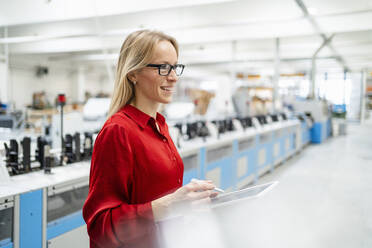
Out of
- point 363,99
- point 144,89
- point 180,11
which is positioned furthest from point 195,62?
point 144,89

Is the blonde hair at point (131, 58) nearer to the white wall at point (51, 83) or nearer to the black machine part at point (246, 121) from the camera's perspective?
the black machine part at point (246, 121)

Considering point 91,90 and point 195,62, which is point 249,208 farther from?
point 91,90

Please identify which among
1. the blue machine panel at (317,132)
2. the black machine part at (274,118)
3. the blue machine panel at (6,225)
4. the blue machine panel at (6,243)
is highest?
the black machine part at (274,118)

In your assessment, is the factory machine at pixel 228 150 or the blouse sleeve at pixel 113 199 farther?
the factory machine at pixel 228 150

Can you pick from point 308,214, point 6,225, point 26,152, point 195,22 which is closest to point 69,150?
point 26,152

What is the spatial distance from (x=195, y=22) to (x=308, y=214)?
494cm

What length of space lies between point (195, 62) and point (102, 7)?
819 centimetres

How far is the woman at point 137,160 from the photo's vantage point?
0.75 meters

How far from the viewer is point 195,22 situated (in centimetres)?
681

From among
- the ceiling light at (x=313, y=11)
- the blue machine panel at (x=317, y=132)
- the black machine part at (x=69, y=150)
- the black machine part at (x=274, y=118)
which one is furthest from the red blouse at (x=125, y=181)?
the blue machine panel at (x=317, y=132)

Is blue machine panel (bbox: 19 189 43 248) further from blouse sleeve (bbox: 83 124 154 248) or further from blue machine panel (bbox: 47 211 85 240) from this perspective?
blouse sleeve (bbox: 83 124 154 248)

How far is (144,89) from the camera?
3.04 ft

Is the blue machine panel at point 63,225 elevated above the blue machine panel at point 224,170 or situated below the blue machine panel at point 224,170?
above

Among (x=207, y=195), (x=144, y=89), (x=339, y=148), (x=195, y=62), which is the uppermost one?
(x=195, y=62)
